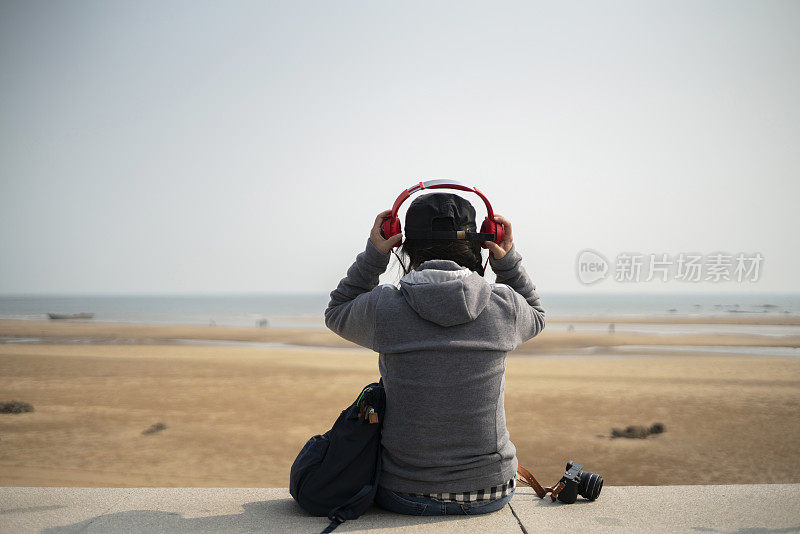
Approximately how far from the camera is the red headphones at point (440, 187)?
2307mm

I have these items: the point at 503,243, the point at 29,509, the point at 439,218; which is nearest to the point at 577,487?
the point at 503,243

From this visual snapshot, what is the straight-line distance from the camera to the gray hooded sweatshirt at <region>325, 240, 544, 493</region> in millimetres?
2076

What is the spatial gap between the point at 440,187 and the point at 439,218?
23cm

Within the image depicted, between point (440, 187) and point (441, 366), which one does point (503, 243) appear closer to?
point (440, 187)

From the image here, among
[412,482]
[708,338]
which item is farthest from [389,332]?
[708,338]

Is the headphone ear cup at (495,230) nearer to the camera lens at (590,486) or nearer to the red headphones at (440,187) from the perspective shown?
the red headphones at (440,187)

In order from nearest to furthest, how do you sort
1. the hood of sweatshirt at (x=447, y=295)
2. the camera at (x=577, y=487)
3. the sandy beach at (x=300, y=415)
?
1. the hood of sweatshirt at (x=447, y=295)
2. the camera at (x=577, y=487)
3. the sandy beach at (x=300, y=415)

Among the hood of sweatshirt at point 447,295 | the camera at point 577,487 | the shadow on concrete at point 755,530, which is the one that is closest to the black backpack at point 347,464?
the hood of sweatshirt at point 447,295

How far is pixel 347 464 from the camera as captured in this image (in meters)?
2.23

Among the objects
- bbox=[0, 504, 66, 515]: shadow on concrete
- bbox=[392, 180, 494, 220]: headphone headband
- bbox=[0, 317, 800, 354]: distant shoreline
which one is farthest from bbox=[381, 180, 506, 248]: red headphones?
bbox=[0, 317, 800, 354]: distant shoreline

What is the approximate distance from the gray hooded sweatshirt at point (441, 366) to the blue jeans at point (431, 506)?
0.06 meters

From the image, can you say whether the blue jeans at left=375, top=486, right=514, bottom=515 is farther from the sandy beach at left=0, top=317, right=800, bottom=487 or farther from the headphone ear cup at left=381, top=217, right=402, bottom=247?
the sandy beach at left=0, top=317, right=800, bottom=487

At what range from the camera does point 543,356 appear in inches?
704

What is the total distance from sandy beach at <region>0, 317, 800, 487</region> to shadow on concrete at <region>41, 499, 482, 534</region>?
3.43m
